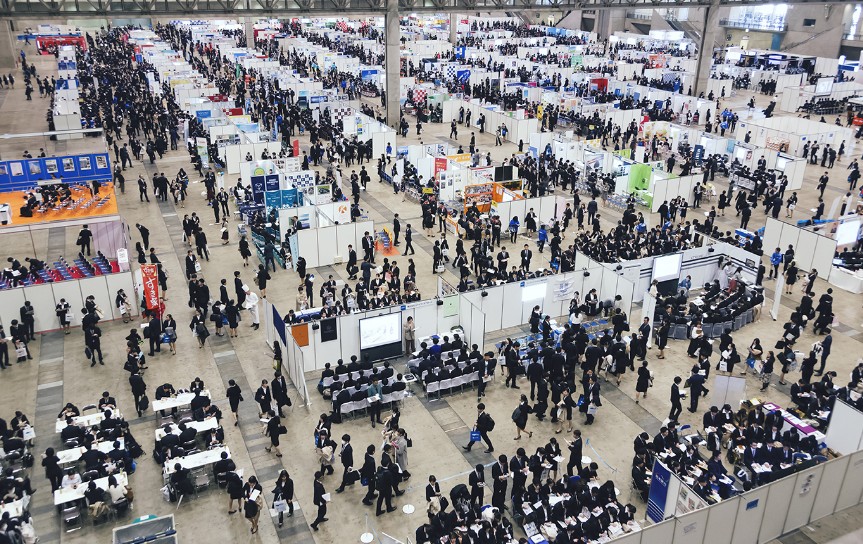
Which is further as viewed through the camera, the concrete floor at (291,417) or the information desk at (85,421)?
the information desk at (85,421)

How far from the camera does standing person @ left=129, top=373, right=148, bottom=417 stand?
632 inches

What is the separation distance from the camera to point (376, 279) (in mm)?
22109

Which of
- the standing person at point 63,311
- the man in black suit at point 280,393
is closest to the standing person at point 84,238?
the standing person at point 63,311

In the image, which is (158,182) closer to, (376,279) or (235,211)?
(235,211)

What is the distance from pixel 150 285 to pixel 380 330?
23.5 feet

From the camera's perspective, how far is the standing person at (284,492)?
511 inches

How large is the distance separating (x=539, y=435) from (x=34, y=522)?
10419 millimetres

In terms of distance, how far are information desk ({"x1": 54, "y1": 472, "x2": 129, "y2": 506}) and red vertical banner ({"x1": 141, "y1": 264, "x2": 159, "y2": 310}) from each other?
306 inches

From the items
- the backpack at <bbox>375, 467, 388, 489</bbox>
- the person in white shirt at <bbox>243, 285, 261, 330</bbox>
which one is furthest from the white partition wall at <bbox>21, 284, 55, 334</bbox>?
the backpack at <bbox>375, 467, 388, 489</bbox>

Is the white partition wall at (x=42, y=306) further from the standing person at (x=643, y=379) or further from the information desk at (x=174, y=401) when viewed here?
the standing person at (x=643, y=379)

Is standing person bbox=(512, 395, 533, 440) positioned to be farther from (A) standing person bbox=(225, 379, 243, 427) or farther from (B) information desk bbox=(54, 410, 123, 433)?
(B) information desk bbox=(54, 410, 123, 433)

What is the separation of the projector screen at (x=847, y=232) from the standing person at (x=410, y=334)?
16.3 metres

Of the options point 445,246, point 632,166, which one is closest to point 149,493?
point 445,246

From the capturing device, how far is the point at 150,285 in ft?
66.8
